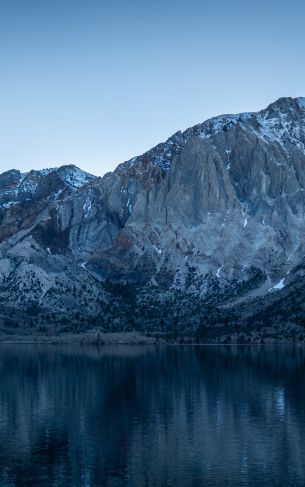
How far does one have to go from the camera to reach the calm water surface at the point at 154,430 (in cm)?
7188

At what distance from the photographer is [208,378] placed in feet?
535

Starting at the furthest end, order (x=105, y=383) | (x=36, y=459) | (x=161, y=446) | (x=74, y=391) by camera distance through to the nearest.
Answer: (x=105, y=383) < (x=74, y=391) < (x=161, y=446) < (x=36, y=459)

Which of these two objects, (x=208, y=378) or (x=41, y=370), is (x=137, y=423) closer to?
(x=208, y=378)

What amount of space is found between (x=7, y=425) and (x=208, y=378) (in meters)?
67.7

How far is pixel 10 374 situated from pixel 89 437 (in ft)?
302

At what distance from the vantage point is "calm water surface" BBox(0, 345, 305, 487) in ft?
236

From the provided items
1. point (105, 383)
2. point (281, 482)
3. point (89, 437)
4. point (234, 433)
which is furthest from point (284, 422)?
point (105, 383)

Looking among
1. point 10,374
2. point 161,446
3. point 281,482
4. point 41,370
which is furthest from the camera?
point 41,370

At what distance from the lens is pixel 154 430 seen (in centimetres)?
9606

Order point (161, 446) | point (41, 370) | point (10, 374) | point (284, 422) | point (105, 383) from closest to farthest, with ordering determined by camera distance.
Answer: point (161, 446)
point (284, 422)
point (105, 383)
point (10, 374)
point (41, 370)

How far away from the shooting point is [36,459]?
3108 inches

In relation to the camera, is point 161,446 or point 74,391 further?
point 74,391

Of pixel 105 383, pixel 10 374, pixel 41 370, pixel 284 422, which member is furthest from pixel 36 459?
pixel 41 370

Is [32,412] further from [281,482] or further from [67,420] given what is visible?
[281,482]
